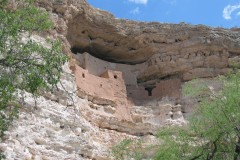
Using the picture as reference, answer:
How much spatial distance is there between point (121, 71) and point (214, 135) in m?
9.29

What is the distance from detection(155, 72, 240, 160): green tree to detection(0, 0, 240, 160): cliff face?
3.15m

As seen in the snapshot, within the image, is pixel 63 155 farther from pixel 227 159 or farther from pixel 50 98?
pixel 227 159

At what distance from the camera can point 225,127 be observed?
8.48 metres

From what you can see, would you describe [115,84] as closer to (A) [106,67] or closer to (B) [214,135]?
(A) [106,67]

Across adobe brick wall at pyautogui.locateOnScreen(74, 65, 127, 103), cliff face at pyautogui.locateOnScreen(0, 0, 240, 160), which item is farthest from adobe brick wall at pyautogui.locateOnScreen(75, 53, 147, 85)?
adobe brick wall at pyautogui.locateOnScreen(74, 65, 127, 103)

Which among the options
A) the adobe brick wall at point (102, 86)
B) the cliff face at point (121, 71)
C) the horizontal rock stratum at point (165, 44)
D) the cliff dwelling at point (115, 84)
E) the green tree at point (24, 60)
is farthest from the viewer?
the horizontal rock stratum at point (165, 44)

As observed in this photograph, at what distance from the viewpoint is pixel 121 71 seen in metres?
17.7

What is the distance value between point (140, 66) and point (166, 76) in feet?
3.63

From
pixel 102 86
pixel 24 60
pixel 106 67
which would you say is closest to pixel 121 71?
pixel 106 67

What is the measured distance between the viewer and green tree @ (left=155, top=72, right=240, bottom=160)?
8.40 meters

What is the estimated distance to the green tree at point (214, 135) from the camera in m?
8.40

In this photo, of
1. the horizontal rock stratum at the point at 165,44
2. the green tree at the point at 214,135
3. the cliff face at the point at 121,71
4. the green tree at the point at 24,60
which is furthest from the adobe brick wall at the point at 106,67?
the green tree at the point at 24,60

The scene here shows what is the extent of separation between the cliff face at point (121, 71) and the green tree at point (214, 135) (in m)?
3.15

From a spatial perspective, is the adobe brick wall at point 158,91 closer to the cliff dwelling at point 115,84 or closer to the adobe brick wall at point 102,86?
the cliff dwelling at point 115,84
